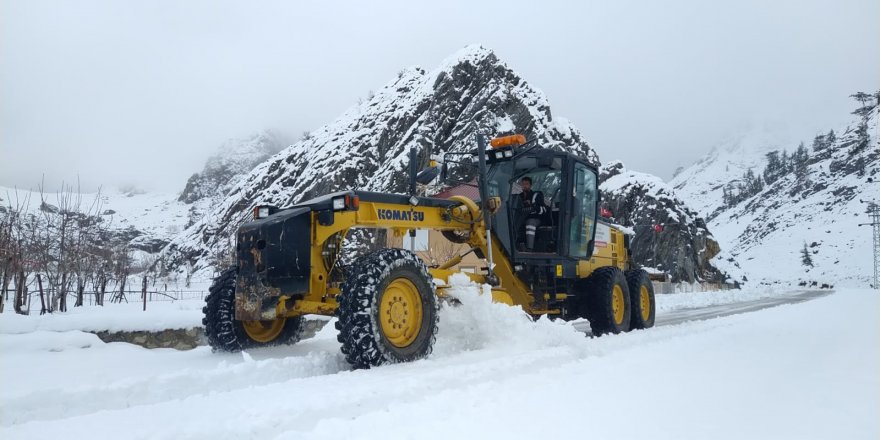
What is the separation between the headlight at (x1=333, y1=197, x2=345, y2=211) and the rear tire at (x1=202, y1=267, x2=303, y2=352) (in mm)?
1264

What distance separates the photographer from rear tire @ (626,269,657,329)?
8508 mm

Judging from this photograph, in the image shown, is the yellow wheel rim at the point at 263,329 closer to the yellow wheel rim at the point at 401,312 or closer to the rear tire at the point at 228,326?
the rear tire at the point at 228,326

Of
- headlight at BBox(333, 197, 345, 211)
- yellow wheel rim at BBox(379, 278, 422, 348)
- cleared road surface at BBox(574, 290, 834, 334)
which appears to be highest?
headlight at BBox(333, 197, 345, 211)

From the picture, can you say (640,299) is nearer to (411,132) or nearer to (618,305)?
(618,305)

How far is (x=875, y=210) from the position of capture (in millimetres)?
73188

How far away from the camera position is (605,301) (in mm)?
7441

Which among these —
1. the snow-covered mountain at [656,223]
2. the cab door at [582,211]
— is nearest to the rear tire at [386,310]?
the cab door at [582,211]

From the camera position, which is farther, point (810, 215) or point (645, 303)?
point (810, 215)

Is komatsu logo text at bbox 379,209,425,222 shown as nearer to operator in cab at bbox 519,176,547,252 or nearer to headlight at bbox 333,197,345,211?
headlight at bbox 333,197,345,211

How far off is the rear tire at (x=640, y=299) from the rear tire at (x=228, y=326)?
18.0ft

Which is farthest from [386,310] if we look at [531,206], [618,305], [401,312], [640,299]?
[640,299]

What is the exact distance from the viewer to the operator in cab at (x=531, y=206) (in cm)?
744

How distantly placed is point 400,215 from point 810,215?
152566mm

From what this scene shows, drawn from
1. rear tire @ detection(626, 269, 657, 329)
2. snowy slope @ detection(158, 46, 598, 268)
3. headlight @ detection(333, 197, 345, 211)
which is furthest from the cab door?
snowy slope @ detection(158, 46, 598, 268)
